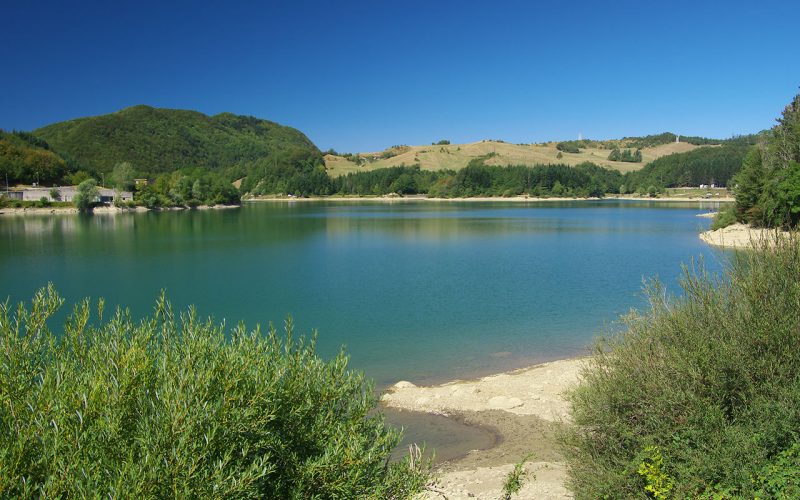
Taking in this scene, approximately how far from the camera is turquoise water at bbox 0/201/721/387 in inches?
731

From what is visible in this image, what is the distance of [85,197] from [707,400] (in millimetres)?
111999

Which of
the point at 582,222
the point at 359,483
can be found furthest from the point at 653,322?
the point at 582,222

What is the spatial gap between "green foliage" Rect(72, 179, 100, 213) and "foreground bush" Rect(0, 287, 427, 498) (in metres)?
109

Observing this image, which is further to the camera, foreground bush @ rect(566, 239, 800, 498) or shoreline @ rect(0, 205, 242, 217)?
shoreline @ rect(0, 205, 242, 217)

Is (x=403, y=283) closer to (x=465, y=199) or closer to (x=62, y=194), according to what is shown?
(x=62, y=194)

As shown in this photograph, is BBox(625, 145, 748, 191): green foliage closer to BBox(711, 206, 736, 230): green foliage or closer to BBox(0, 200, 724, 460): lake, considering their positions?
BBox(0, 200, 724, 460): lake

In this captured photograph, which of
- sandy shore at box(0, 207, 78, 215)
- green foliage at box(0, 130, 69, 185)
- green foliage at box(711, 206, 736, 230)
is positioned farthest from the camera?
green foliage at box(0, 130, 69, 185)

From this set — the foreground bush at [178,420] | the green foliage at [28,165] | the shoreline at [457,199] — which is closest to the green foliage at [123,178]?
the green foliage at [28,165]

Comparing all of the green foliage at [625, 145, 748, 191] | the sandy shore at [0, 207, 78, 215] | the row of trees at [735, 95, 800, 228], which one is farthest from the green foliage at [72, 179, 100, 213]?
the green foliage at [625, 145, 748, 191]

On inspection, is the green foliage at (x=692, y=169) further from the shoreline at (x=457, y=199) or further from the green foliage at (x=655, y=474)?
the green foliage at (x=655, y=474)

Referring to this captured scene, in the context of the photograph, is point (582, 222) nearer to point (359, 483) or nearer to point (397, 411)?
point (397, 411)

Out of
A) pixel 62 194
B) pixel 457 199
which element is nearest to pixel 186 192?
pixel 62 194

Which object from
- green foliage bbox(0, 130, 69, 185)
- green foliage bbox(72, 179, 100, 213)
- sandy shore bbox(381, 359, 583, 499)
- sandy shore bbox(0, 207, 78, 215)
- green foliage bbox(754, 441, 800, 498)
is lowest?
sandy shore bbox(381, 359, 583, 499)

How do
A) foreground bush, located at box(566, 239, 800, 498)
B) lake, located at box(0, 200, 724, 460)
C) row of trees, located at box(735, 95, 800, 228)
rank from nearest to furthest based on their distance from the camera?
foreground bush, located at box(566, 239, 800, 498) → lake, located at box(0, 200, 724, 460) → row of trees, located at box(735, 95, 800, 228)
